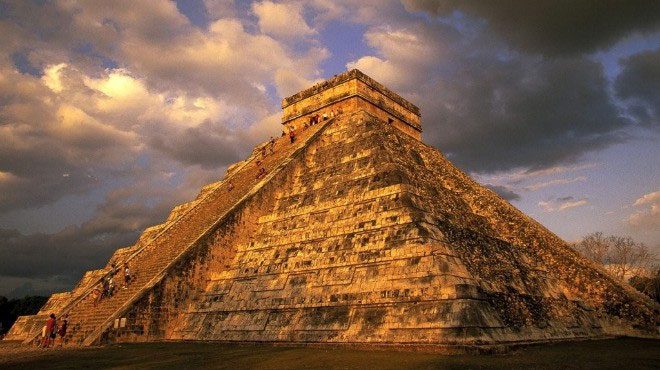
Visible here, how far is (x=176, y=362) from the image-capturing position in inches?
318

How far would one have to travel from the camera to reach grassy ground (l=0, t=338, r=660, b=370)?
7195 millimetres

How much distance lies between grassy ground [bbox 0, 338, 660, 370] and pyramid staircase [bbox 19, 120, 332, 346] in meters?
1.52

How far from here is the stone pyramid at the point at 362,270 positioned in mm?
9125

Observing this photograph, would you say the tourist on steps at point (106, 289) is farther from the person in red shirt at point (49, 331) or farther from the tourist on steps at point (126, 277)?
the person in red shirt at point (49, 331)

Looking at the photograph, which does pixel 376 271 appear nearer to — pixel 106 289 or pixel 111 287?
pixel 111 287

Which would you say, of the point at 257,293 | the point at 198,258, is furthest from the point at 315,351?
the point at 198,258

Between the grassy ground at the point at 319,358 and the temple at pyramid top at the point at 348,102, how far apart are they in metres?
11.6

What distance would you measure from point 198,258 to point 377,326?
224 inches

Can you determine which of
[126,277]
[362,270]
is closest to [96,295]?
[126,277]

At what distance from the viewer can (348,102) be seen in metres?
18.6

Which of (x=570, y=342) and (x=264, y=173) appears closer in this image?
(x=570, y=342)

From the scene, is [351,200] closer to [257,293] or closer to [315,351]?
[257,293]

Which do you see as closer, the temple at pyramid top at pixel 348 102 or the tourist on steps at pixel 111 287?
the tourist on steps at pixel 111 287

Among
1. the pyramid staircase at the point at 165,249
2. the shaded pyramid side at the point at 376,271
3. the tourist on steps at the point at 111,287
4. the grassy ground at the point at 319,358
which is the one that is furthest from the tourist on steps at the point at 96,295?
the shaded pyramid side at the point at 376,271
